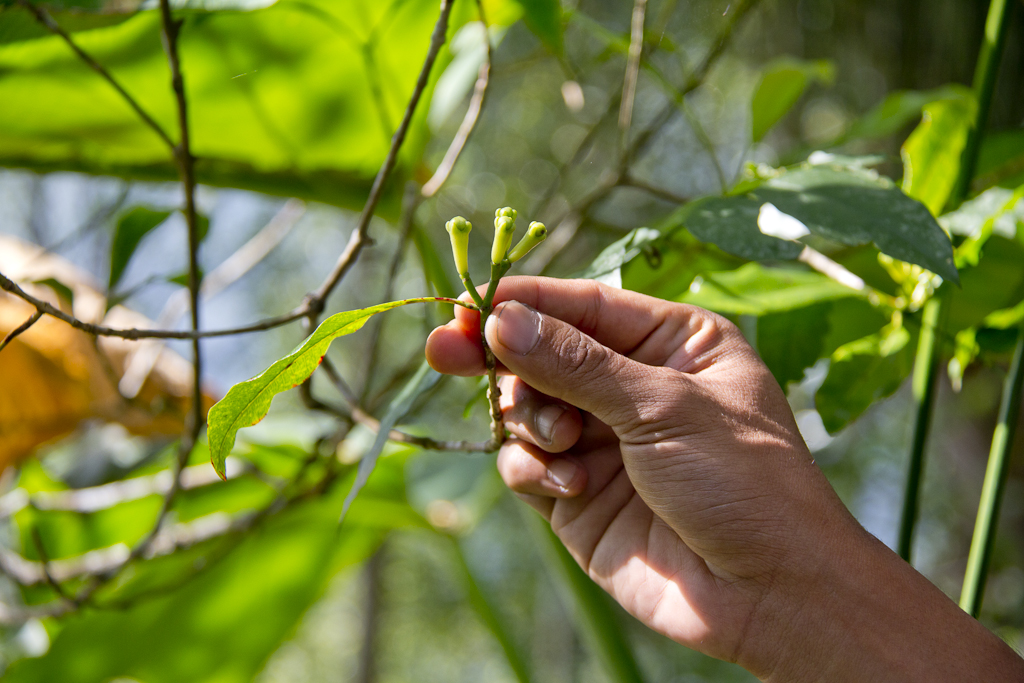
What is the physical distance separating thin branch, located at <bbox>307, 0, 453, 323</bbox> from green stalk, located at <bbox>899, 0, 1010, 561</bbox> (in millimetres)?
321

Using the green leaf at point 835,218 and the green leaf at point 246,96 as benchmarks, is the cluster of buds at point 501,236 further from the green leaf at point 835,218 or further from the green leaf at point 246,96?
the green leaf at point 246,96

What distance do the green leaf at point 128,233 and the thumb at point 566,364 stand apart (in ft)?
1.07

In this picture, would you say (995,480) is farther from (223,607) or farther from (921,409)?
(223,607)

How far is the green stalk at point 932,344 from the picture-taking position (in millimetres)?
379

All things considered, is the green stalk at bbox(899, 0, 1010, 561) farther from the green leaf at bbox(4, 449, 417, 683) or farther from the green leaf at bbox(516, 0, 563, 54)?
the green leaf at bbox(4, 449, 417, 683)

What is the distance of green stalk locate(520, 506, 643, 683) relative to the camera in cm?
56

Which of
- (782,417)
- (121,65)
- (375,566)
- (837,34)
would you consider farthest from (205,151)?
(375,566)

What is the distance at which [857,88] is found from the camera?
1.43m

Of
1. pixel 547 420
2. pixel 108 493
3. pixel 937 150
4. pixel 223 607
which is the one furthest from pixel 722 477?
pixel 223 607

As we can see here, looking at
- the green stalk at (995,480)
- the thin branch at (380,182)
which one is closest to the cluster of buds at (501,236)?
the thin branch at (380,182)

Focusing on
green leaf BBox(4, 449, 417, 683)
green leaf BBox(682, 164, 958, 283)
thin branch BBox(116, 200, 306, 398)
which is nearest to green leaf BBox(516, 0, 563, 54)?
green leaf BBox(682, 164, 958, 283)

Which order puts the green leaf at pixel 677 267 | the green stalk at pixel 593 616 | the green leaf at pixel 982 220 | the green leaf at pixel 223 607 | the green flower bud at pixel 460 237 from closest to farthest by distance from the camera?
the green flower bud at pixel 460 237 → the green leaf at pixel 982 220 → the green leaf at pixel 677 267 → the green stalk at pixel 593 616 → the green leaf at pixel 223 607

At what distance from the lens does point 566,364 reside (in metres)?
0.27

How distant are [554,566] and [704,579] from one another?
31cm
